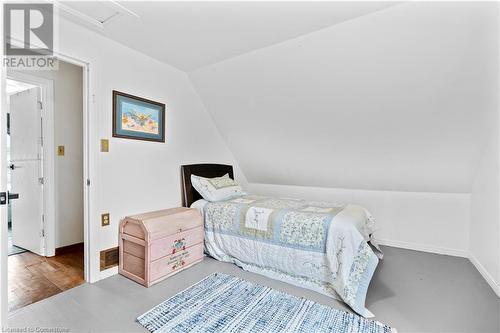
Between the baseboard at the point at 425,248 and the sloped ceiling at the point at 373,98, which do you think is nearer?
the sloped ceiling at the point at 373,98

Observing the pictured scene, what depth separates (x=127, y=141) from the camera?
259cm

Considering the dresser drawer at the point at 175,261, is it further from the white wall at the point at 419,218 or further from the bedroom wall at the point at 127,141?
the white wall at the point at 419,218

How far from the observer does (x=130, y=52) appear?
2.59 meters

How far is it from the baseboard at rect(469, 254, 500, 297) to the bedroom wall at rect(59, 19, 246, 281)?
332 centimetres

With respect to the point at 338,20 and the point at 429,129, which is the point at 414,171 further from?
the point at 338,20

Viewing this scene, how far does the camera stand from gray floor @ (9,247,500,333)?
171 cm

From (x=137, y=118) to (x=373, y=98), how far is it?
250 cm

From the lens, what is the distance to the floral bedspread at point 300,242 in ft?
6.58

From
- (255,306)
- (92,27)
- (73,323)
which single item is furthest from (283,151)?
(73,323)

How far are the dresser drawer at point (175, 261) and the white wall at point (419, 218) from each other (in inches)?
90.5

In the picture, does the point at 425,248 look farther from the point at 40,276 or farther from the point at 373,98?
the point at 40,276

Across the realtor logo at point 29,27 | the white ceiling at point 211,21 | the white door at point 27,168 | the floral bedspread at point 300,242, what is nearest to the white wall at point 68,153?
the white door at point 27,168

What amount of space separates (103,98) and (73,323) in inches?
75.3

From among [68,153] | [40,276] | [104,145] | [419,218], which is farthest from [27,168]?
[419,218]
